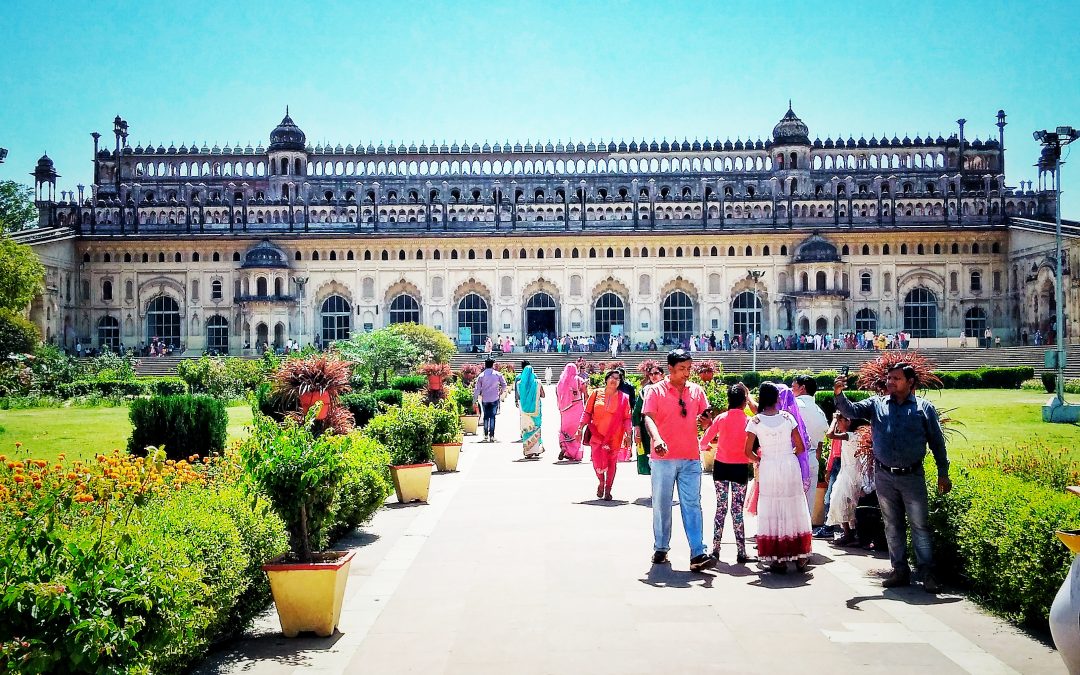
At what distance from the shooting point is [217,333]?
4347cm

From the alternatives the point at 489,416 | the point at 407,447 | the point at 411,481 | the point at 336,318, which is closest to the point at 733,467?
the point at 411,481

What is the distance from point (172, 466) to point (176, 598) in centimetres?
333

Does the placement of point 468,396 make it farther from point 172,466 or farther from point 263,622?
point 263,622

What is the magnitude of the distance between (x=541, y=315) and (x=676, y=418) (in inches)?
1469

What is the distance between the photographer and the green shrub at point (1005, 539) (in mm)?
5039

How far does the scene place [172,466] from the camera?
6965mm

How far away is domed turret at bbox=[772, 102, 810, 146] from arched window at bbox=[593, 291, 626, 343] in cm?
1193

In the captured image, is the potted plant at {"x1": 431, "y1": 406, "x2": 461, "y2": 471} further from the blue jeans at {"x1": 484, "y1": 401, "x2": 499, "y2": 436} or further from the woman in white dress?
the woman in white dress

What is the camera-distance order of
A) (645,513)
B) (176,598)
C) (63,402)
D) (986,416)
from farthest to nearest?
(63,402) < (986,416) < (645,513) < (176,598)

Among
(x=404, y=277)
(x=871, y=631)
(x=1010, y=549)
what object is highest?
(x=404, y=277)

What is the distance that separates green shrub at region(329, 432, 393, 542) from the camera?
7293 mm

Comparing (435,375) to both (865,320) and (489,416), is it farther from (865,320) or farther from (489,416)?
(865,320)

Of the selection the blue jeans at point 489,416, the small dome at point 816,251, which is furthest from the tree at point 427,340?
the small dome at point 816,251

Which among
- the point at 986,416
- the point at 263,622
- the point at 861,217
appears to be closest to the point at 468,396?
the point at 986,416
